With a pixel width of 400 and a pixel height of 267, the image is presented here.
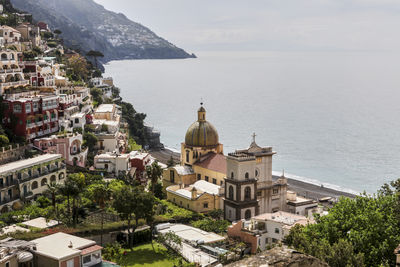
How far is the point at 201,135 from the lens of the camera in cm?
5678

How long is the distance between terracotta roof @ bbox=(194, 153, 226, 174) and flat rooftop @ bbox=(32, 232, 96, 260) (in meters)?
24.3

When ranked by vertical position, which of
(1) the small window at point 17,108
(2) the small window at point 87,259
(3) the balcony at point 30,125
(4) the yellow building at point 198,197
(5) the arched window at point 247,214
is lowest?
(5) the arched window at point 247,214

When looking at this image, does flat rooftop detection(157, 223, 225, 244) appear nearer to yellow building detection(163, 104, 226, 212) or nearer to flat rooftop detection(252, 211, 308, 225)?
flat rooftop detection(252, 211, 308, 225)

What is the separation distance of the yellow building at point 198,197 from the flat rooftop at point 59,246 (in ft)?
61.8

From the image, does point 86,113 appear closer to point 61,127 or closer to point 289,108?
point 61,127

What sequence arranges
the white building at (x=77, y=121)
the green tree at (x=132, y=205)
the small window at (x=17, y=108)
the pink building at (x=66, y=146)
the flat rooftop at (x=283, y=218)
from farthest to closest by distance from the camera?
the white building at (x=77, y=121) → the small window at (x=17, y=108) → the pink building at (x=66, y=146) → the flat rooftop at (x=283, y=218) → the green tree at (x=132, y=205)

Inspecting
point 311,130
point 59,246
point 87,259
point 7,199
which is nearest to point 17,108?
point 7,199

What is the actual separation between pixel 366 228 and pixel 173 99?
557ft

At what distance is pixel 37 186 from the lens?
46.6m

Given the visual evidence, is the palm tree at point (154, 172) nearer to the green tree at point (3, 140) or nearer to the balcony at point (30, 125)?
the balcony at point (30, 125)

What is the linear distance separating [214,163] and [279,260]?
44.5 metres

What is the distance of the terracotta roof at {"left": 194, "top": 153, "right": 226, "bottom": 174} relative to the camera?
54.1 metres

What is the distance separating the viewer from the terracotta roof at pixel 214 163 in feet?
178

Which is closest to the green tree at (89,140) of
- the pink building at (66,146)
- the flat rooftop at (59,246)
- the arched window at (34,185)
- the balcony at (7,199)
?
the pink building at (66,146)
